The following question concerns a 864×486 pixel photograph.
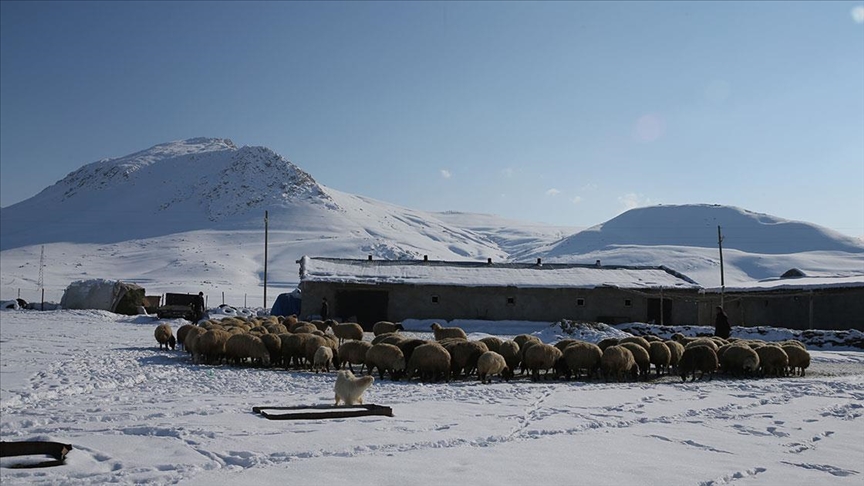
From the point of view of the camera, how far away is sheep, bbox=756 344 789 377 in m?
18.0

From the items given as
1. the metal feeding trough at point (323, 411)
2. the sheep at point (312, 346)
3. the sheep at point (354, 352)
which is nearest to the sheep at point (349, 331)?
the sheep at point (312, 346)

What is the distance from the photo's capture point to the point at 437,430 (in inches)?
376

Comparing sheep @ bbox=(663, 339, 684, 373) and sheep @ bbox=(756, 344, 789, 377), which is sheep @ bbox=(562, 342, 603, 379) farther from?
sheep @ bbox=(756, 344, 789, 377)

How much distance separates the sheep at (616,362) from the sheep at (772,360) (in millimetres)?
3803

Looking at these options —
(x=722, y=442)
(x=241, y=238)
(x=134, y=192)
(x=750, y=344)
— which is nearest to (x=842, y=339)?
(x=750, y=344)

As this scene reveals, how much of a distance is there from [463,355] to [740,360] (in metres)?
6.94

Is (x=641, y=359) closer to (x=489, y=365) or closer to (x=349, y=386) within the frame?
(x=489, y=365)

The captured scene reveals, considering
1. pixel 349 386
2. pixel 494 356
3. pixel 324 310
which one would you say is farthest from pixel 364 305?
pixel 349 386

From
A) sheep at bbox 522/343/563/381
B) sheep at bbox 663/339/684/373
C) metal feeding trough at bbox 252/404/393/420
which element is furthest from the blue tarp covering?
metal feeding trough at bbox 252/404/393/420

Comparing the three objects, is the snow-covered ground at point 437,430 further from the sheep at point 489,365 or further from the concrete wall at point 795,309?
the concrete wall at point 795,309

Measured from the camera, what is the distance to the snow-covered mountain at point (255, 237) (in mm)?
105062

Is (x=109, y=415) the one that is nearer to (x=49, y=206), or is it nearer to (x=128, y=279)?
(x=128, y=279)

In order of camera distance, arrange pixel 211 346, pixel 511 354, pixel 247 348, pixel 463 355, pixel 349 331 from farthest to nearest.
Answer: pixel 349 331 < pixel 211 346 < pixel 247 348 < pixel 511 354 < pixel 463 355

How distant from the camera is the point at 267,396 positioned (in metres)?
12.7
